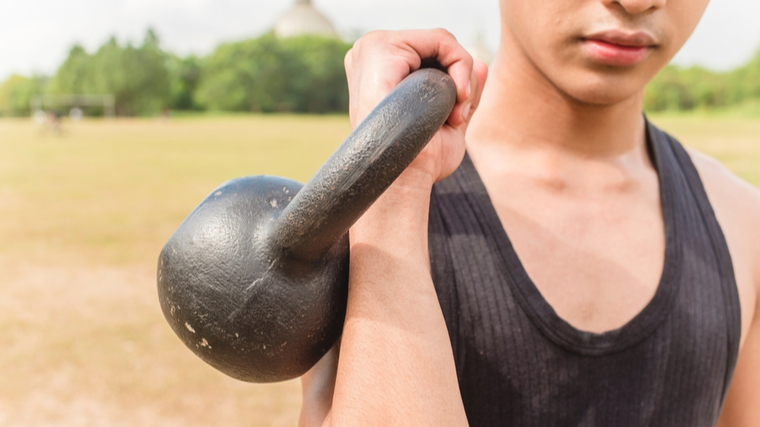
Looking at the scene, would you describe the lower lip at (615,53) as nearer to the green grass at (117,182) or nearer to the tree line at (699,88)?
the green grass at (117,182)

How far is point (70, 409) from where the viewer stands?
15.6 ft

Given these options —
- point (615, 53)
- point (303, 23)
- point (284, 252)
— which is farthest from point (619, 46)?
point (303, 23)

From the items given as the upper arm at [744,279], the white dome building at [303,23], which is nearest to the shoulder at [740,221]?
the upper arm at [744,279]

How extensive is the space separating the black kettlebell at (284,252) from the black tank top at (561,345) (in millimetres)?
406

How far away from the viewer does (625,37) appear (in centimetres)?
135

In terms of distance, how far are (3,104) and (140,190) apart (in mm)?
Answer: 55609

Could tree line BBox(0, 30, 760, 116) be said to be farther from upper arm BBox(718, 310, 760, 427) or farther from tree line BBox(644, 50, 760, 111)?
upper arm BBox(718, 310, 760, 427)

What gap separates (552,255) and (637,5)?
613mm

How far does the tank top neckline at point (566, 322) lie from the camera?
1377mm

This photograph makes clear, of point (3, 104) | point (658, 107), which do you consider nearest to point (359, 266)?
point (658, 107)

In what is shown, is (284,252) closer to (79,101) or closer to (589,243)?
(589,243)

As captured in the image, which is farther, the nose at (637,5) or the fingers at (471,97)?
the nose at (637,5)

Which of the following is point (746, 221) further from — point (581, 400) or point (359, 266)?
point (359, 266)

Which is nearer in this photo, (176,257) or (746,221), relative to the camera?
(176,257)
